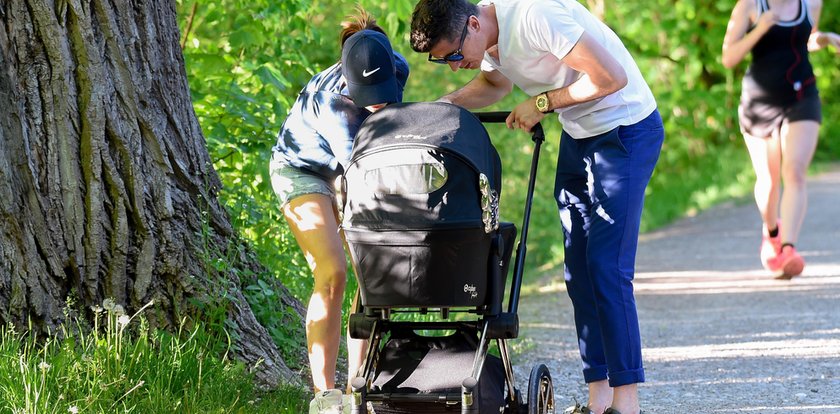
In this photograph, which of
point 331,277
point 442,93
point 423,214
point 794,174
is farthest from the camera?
point 442,93

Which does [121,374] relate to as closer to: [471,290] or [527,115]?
[471,290]

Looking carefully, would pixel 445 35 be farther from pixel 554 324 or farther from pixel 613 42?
pixel 554 324

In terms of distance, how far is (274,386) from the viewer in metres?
5.12

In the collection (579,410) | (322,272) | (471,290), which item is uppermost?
(322,272)

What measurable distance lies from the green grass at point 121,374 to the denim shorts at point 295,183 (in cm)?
65

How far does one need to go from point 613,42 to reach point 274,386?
6.42 ft

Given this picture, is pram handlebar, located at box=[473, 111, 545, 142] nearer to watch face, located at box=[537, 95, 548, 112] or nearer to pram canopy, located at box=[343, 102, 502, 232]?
watch face, located at box=[537, 95, 548, 112]

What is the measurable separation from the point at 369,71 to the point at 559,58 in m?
0.66

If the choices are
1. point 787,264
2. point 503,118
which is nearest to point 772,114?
point 787,264

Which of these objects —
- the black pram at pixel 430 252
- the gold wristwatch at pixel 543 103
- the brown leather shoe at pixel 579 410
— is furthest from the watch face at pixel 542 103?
the brown leather shoe at pixel 579 410

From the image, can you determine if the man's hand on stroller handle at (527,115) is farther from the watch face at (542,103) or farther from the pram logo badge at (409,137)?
the pram logo badge at (409,137)

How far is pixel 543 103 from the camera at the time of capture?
14.3 feet

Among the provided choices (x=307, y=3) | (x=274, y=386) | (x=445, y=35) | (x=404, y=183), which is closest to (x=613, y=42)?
(x=445, y=35)

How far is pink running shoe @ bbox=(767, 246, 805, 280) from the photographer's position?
8.56 metres
